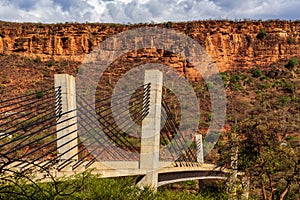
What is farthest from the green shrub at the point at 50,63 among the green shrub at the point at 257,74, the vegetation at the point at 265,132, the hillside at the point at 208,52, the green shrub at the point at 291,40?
the green shrub at the point at 291,40

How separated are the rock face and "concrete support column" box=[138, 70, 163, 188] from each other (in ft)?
109

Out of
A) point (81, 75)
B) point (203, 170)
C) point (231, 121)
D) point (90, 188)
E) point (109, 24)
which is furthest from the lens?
point (109, 24)

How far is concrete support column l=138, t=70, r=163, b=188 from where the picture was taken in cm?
652

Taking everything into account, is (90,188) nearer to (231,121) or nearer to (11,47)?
(231,121)

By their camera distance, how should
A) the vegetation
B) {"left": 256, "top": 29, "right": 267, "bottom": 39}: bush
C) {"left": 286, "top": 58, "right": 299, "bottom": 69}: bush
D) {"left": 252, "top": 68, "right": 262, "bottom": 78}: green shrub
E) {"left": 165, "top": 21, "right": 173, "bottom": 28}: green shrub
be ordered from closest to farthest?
1. the vegetation
2. {"left": 252, "top": 68, "right": 262, "bottom": 78}: green shrub
3. {"left": 286, "top": 58, "right": 299, "bottom": 69}: bush
4. {"left": 256, "top": 29, "right": 267, "bottom": 39}: bush
5. {"left": 165, "top": 21, "right": 173, "bottom": 28}: green shrub

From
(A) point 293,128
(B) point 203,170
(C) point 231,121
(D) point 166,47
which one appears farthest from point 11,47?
(B) point 203,170

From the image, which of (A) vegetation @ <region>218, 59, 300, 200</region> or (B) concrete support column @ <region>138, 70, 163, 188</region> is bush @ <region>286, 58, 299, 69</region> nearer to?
(A) vegetation @ <region>218, 59, 300, 200</region>

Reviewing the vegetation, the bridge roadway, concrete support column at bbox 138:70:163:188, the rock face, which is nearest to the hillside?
the rock face

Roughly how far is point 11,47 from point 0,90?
10.9 m

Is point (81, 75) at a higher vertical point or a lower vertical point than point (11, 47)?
lower

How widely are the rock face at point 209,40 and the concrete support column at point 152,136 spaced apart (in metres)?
33.3

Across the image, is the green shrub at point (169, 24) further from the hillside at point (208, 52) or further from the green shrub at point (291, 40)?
the green shrub at point (291, 40)

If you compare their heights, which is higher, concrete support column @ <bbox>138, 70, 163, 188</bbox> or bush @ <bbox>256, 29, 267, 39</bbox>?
bush @ <bbox>256, 29, 267, 39</bbox>

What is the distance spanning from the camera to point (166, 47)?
131 feet
